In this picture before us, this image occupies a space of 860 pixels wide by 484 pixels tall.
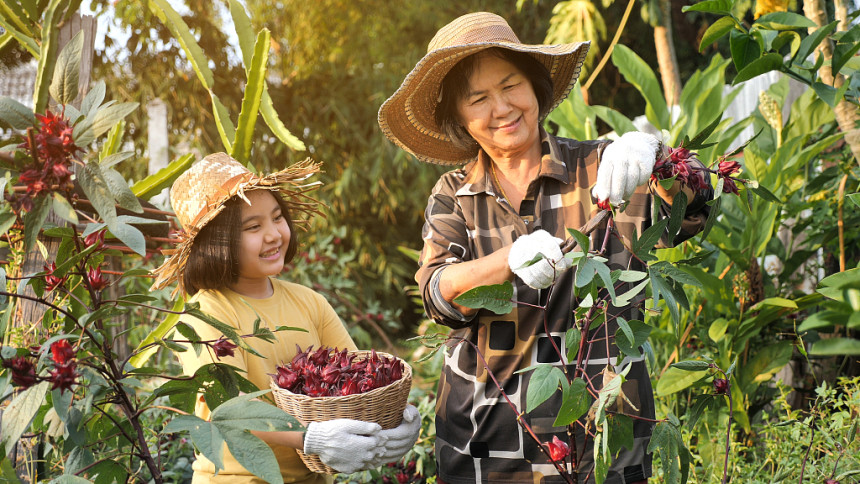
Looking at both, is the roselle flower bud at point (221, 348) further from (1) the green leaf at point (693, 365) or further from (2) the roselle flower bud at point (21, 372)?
(1) the green leaf at point (693, 365)

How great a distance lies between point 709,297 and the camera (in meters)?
2.23

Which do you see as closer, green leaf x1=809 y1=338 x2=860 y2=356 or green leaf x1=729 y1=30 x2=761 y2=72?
green leaf x1=809 y1=338 x2=860 y2=356

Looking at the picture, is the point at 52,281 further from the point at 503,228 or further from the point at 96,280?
the point at 503,228

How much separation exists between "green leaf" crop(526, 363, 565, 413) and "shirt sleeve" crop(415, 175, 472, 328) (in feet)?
1.40

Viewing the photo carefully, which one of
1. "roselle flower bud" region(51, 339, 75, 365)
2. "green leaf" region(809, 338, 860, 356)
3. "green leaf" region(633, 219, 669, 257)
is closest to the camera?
"green leaf" region(809, 338, 860, 356)

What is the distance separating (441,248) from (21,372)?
77 centimetres

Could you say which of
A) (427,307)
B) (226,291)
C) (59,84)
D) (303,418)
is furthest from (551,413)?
(59,84)

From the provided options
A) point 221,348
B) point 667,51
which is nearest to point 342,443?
point 221,348

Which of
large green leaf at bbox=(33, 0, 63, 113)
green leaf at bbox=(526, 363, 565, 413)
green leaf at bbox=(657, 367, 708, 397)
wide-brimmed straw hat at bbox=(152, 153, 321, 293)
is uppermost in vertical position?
large green leaf at bbox=(33, 0, 63, 113)

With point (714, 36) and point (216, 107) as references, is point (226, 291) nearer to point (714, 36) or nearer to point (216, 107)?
point (216, 107)

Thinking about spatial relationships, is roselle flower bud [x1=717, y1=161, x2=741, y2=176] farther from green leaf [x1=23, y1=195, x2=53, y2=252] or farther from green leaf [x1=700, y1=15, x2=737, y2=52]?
green leaf [x1=23, y1=195, x2=53, y2=252]

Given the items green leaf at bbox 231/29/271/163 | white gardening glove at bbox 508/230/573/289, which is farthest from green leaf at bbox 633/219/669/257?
green leaf at bbox 231/29/271/163

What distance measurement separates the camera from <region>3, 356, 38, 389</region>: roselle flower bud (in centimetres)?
73

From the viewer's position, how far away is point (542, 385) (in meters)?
0.82
